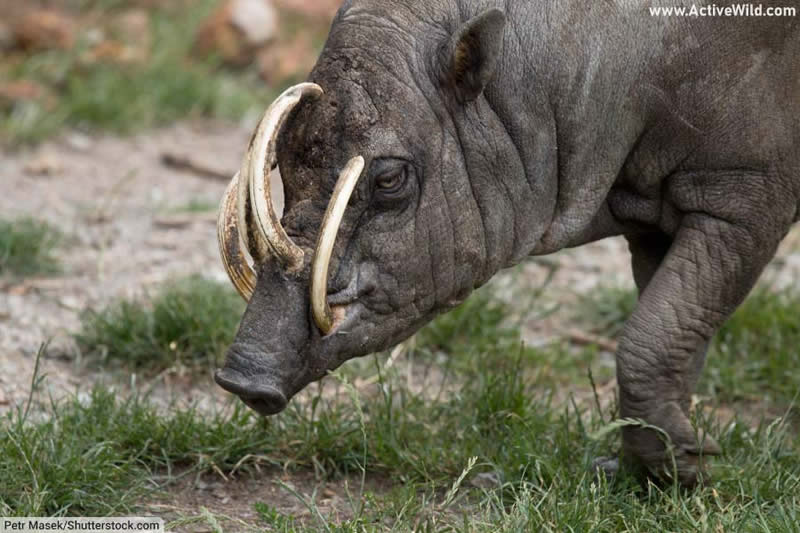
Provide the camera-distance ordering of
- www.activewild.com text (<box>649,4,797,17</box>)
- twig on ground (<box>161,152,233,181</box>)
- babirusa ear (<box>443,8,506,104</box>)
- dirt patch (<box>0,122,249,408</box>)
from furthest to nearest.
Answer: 1. twig on ground (<box>161,152,233,181</box>)
2. dirt patch (<box>0,122,249,408</box>)
3. www.activewild.com text (<box>649,4,797,17</box>)
4. babirusa ear (<box>443,8,506,104</box>)

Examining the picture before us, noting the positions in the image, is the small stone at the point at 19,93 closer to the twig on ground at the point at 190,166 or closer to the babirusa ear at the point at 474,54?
the twig on ground at the point at 190,166

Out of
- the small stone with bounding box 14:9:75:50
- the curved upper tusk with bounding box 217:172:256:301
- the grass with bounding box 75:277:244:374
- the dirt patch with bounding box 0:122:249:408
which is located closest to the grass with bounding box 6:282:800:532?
the curved upper tusk with bounding box 217:172:256:301

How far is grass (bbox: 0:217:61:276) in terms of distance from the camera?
21.2ft

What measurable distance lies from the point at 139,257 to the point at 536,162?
3137mm

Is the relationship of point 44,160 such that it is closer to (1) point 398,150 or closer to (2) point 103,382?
(2) point 103,382

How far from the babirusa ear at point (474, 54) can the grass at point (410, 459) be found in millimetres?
957

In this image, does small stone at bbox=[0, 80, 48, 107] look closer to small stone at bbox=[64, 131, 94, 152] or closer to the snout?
small stone at bbox=[64, 131, 94, 152]

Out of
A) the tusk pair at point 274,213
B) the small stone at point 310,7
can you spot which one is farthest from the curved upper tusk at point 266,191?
the small stone at point 310,7

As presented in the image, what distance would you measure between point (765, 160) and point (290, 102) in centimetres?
151

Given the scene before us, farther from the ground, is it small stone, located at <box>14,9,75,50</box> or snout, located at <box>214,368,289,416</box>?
small stone, located at <box>14,9,75,50</box>

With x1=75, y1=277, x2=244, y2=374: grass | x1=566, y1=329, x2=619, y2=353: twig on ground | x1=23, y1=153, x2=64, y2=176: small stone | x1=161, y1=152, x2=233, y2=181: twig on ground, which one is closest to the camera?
x1=75, y1=277, x2=244, y2=374: grass

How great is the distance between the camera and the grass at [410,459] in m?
4.12

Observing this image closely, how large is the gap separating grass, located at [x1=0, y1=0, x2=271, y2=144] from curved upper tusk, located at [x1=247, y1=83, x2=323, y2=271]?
4.73 meters

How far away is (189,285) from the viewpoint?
19.9 ft
